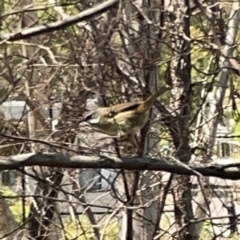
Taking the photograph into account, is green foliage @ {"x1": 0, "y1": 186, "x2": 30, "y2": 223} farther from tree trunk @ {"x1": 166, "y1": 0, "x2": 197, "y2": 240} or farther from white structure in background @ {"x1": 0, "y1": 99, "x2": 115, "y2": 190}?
tree trunk @ {"x1": 166, "y1": 0, "x2": 197, "y2": 240}

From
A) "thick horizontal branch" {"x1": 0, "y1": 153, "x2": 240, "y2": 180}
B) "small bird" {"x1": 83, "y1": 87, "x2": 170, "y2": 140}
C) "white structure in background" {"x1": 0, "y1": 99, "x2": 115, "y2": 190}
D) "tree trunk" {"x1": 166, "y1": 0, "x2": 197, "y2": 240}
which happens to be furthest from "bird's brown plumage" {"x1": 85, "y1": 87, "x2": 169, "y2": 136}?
"thick horizontal branch" {"x1": 0, "y1": 153, "x2": 240, "y2": 180}

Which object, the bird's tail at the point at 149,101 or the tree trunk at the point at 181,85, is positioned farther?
the tree trunk at the point at 181,85

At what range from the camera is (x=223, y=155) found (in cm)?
541

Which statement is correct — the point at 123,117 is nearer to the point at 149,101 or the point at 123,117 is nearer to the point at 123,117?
the point at 123,117

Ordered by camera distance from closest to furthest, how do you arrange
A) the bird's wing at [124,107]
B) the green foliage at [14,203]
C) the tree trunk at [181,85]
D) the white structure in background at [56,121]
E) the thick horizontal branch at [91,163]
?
the thick horizontal branch at [91,163] → the bird's wing at [124,107] → the tree trunk at [181,85] → the white structure in background at [56,121] → the green foliage at [14,203]

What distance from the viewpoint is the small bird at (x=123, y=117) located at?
370 cm

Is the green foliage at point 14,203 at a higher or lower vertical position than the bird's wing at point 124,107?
lower

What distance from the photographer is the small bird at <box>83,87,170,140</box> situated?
3.70 m

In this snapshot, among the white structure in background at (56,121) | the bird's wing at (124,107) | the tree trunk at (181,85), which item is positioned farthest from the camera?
Answer: the white structure in background at (56,121)

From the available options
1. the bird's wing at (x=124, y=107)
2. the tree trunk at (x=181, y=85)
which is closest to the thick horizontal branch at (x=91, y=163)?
the bird's wing at (x=124, y=107)

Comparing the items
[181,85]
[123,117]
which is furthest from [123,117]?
[181,85]

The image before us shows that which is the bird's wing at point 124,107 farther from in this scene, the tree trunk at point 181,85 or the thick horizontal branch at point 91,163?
the thick horizontal branch at point 91,163

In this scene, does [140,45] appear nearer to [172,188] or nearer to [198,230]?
[172,188]

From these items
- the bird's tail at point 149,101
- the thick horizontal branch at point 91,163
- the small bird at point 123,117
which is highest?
the bird's tail at point 149,101
